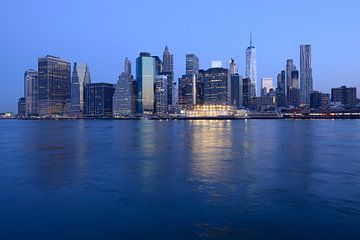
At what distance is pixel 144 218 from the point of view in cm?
2039

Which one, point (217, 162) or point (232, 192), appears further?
point (217, 162)

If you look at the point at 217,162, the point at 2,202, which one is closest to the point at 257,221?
the point at 2,202

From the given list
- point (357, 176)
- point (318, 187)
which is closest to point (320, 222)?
point (318, 187)

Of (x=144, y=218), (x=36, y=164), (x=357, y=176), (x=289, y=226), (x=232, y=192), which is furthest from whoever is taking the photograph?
(x=36, y=164)

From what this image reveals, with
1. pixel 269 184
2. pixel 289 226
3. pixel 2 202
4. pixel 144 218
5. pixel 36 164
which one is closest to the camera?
pixel 289 226

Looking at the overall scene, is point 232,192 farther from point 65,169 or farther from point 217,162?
point 65,169

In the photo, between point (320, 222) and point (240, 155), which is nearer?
point (320, 222)

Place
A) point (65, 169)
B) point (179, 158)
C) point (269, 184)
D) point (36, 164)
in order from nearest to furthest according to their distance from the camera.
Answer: point (269, 184)
point (65, 169)
point (36, 164)
point (179, 158)

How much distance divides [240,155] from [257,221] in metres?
28.8

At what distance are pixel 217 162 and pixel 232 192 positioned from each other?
15.2 meters

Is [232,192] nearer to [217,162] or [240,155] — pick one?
[217,162]

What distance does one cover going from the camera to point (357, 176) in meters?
32.3

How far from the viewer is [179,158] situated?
45.3 metres

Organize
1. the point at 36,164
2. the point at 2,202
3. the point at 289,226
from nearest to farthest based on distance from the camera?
1. the point at 289,226
2. the point at 2,202
3. the point at 36,164
